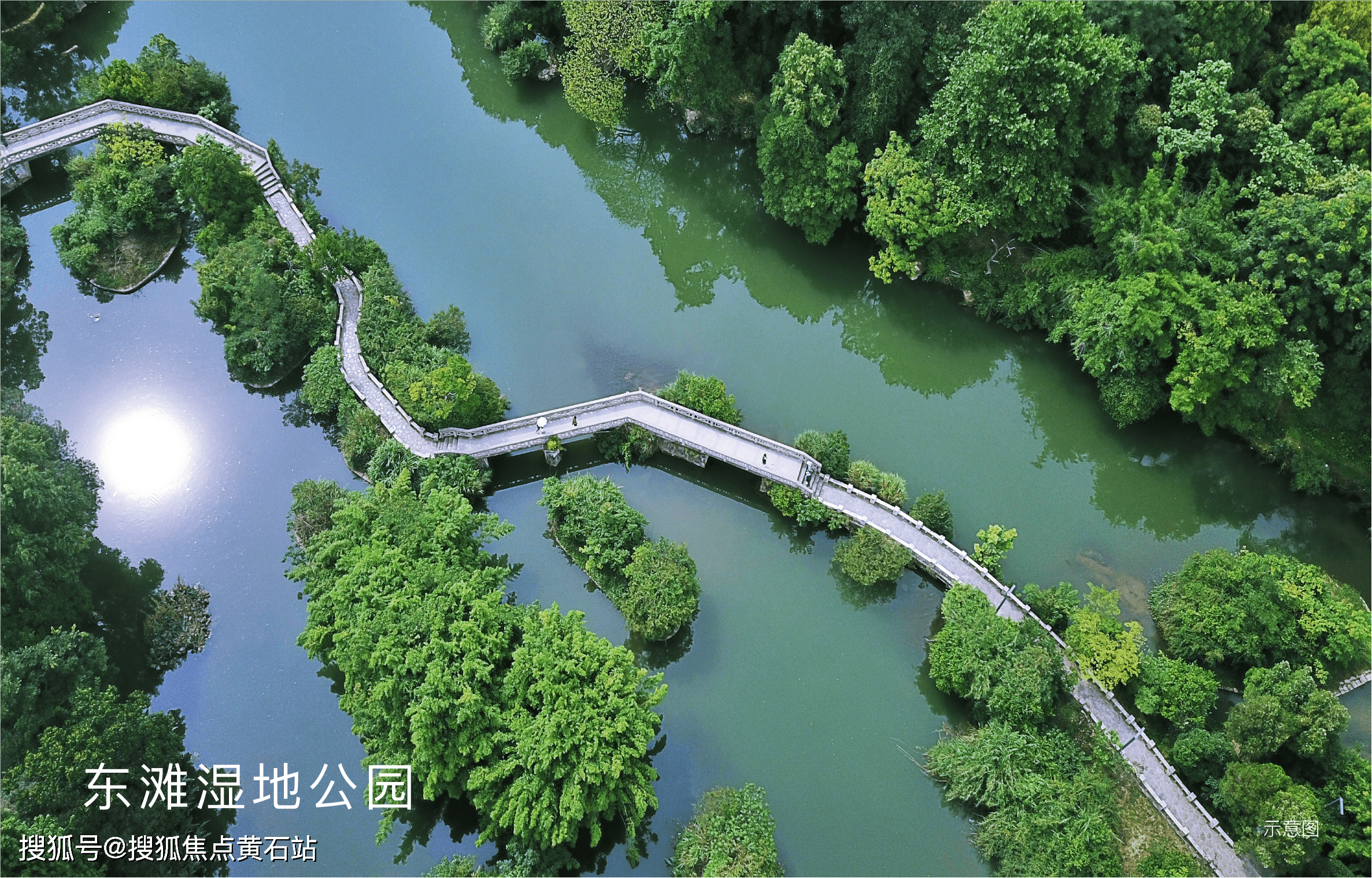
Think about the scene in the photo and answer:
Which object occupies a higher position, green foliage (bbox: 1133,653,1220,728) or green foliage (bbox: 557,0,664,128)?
green foliage (bbox: 557,0,664,128)

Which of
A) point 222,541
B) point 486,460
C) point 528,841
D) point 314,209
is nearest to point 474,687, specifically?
point 528,841

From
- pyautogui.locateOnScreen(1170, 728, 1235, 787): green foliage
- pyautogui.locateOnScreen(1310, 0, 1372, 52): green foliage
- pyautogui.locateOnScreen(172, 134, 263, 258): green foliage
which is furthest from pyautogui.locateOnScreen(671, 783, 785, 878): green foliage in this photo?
pyautogui.locateOnScreen(1310, 0, 1372, 52): green foliage

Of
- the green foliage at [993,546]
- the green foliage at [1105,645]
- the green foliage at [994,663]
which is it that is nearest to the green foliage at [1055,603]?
the green foliage at [1105,645]

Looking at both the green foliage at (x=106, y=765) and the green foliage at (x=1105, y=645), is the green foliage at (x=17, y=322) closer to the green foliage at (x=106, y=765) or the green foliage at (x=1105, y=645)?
the green foliage at (x=106, y=765)

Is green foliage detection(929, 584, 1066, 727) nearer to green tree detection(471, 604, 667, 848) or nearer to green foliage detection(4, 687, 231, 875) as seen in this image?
green tree detection(471, 604, 667, 848)

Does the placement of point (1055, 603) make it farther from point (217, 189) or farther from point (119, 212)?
point (119, 212)

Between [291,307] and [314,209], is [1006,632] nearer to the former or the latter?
[291,307]
